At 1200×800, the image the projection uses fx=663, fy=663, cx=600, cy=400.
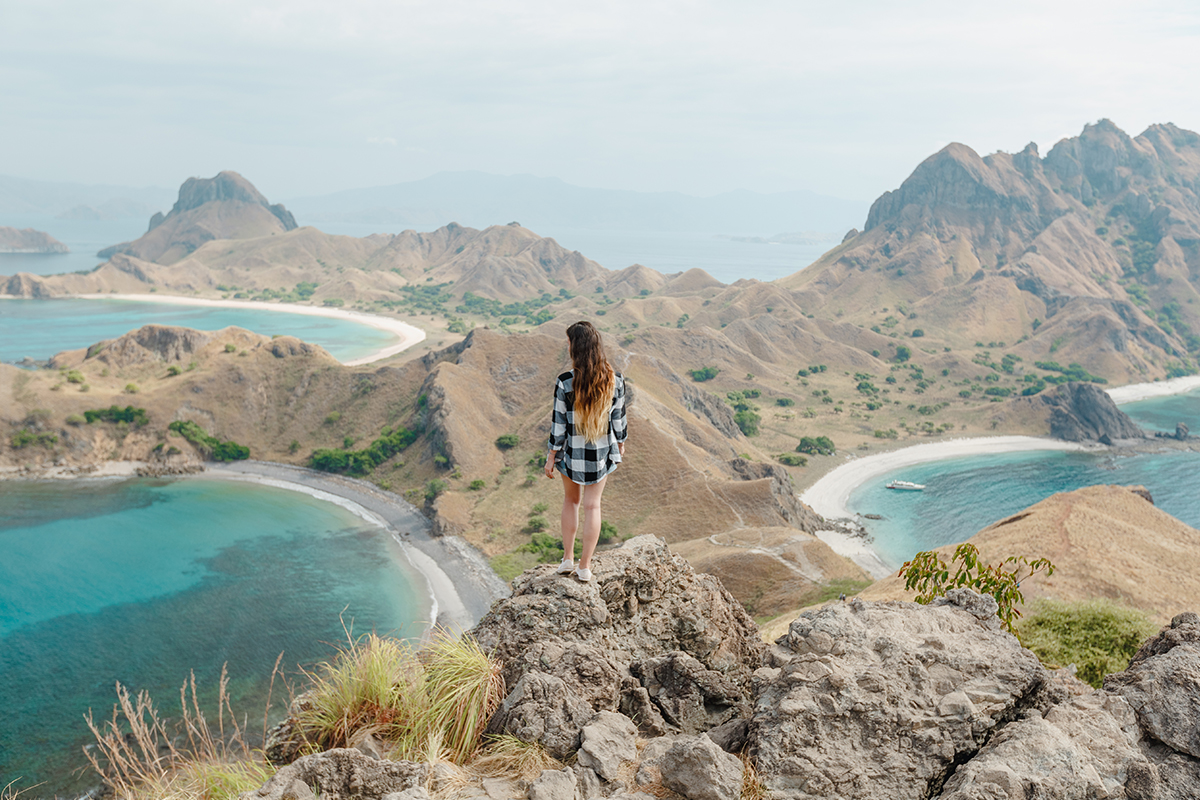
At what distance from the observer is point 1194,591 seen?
72.6 feet

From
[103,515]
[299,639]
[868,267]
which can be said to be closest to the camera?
[299,639]

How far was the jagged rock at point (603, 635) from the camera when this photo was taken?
573cm

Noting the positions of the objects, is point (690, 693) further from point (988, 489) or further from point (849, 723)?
point (988, 489)

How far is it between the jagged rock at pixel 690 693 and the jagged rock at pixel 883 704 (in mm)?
942

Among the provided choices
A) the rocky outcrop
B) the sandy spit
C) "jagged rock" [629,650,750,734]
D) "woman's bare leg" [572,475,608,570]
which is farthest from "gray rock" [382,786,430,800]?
the rocky outcrop

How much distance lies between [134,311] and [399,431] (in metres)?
152

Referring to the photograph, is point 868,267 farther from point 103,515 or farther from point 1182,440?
point 103,515

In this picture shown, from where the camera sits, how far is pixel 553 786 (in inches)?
192

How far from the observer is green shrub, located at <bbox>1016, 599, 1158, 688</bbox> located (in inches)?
385

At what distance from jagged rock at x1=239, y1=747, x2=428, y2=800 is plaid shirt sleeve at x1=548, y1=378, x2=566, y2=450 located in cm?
317

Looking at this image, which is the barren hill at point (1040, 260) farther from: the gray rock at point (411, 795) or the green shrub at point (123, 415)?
the gray rock at point (411, 795)

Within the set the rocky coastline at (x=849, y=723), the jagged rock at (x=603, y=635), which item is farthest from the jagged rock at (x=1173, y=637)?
the jagged rock at (x=603, y=635)

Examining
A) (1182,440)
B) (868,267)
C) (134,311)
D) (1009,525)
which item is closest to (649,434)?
(1009,525)

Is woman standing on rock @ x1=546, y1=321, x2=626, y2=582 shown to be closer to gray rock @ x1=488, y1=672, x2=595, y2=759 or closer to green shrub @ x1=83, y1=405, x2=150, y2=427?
gray rock @ x1=488, y1=672, x2=595, y2=759
